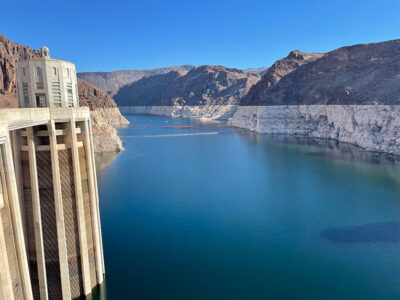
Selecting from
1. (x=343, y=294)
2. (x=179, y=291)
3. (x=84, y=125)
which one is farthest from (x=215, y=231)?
(x=84, y=125)

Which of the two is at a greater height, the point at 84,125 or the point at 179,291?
the point at 84,125

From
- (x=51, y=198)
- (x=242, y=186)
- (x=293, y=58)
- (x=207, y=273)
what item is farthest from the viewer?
(x=293, y=58)

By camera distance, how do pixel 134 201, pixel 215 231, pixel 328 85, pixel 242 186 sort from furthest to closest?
pixel 328 85, pixel 242 186, pixel 134 201, pixel 215 231

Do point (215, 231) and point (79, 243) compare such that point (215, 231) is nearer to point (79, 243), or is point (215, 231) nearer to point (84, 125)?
point (79, 243)

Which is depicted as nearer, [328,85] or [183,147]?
[183,147]

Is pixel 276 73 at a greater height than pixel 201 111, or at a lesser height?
greater

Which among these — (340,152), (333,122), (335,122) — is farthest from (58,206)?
(333,122)

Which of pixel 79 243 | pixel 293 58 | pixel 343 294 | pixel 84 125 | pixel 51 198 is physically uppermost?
pixel 293 58

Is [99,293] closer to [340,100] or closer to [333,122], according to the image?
[333,122]
